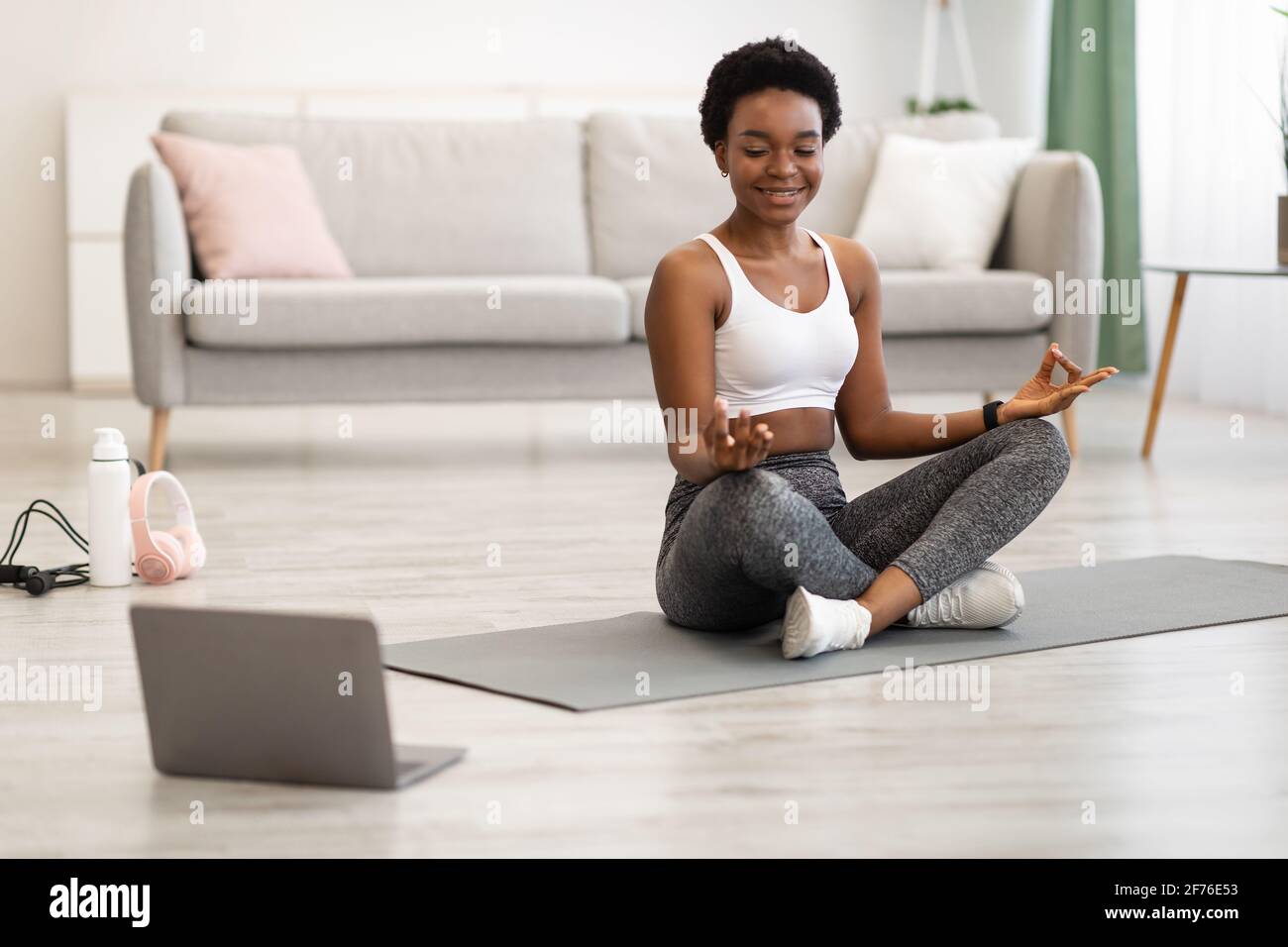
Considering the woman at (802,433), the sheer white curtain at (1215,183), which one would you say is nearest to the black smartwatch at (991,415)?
the woman at (802,433)

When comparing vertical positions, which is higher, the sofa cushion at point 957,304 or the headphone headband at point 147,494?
the sofa cushion at point 957,304

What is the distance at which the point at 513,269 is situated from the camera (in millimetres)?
4414

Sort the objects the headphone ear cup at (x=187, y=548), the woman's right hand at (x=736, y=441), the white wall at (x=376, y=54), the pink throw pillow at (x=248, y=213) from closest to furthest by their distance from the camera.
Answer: the woman's right hand at (x=736, y=441)
the headphone ear cup at (x=187, y=548)
the pink throw pillow at (x=248, y=213)
the white wall at (x=376, y=54)

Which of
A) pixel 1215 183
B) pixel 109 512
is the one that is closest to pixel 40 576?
pixel 109 512

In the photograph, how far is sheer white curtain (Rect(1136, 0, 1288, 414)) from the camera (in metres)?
4.99

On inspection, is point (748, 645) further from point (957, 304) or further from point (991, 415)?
point (957, 304)

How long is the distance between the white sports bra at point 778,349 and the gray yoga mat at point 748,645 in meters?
0.31

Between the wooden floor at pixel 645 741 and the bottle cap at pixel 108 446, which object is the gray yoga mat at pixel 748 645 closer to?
the wooden floor at pixel 645 741

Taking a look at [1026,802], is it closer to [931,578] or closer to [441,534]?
[931,578]

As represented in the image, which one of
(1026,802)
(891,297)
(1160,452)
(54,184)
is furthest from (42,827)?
(54,184)

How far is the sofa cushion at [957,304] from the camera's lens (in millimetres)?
4016

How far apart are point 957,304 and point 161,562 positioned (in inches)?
84.2

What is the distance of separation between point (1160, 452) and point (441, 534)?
1.99 meters
